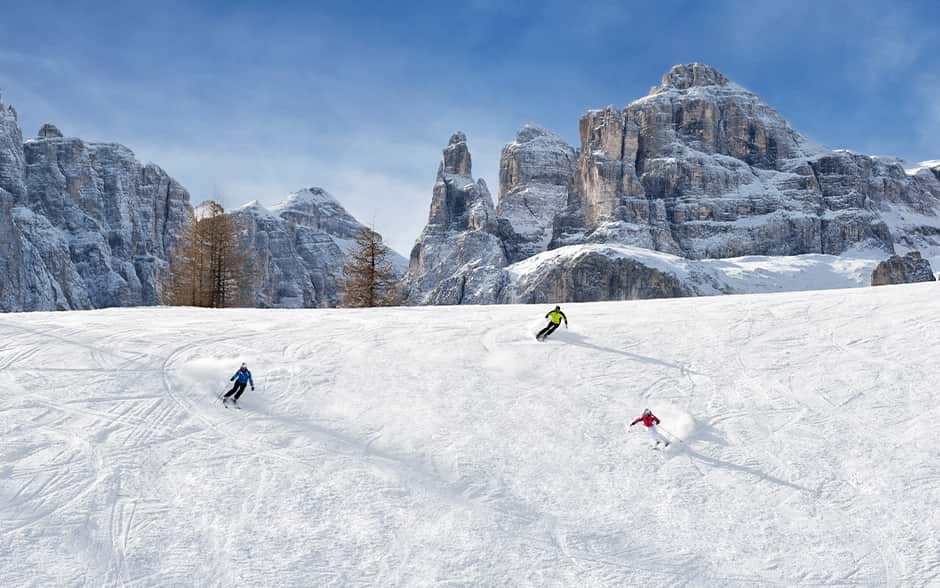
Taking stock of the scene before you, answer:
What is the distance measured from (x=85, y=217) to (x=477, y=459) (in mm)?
179067

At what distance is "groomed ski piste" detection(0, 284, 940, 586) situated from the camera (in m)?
9.80

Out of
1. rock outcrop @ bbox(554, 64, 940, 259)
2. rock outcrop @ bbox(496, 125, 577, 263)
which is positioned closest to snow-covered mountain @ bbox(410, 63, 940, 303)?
rock outcrop @ bbox(554, 64, 940, 259)

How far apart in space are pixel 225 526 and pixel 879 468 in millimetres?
11866

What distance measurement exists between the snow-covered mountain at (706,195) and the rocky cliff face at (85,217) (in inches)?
2795

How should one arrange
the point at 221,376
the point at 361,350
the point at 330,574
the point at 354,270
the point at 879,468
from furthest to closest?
the point at 354,270, the point at 361,350, the point at 221,376, the point at 879,468, the point at 330,574

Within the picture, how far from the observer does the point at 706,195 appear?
162 metres

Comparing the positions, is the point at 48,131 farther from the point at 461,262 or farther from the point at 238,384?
the point at 238,384

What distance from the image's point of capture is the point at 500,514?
432 inches

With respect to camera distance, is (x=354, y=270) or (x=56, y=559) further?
(x=354, y=270)

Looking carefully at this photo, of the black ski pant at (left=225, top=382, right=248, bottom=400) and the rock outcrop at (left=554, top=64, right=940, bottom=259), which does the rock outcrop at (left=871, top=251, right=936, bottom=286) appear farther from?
the black ski pant at (left=225, top=382, right=248, bottom=400)

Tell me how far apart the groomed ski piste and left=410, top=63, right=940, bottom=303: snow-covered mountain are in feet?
375

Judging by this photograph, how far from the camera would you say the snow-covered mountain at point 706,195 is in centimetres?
15450

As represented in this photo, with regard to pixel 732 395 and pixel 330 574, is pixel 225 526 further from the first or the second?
pixel 732 395

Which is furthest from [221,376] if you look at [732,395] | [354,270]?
[354,270]
